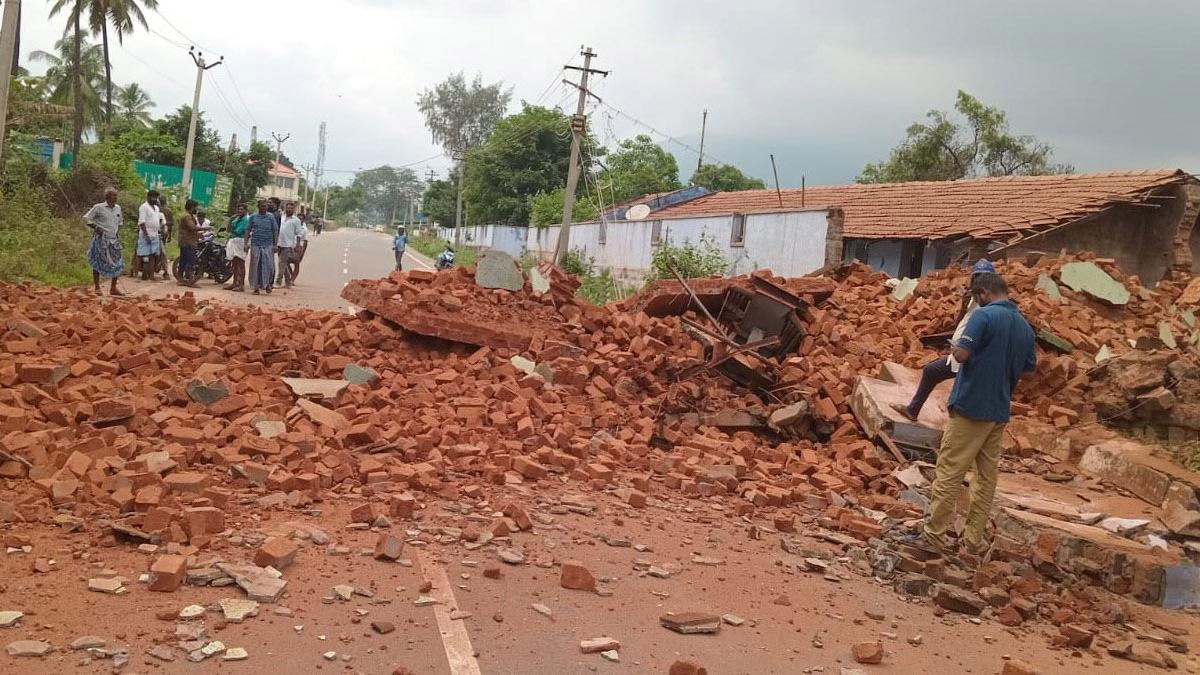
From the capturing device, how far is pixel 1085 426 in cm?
798

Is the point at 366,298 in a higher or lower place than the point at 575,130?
lower

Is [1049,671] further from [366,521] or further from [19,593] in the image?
[19,593]

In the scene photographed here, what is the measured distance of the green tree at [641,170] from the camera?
142 ft

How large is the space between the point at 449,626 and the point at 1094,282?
10.4 metres

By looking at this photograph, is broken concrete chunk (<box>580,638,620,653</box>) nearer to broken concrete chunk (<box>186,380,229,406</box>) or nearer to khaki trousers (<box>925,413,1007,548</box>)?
khaki trousers (<box>925,413,1007,548</box>)

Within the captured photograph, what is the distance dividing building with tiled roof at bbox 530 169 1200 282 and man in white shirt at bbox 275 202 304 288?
34.0 feet

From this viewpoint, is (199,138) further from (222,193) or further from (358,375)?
(358,375)

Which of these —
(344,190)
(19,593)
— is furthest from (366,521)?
(344,190)

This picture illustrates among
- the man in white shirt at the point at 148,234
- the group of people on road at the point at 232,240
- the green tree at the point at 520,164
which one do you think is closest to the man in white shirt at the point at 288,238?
the group of people on road at the point at 232,240

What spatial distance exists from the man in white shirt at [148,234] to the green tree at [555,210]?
870 inches

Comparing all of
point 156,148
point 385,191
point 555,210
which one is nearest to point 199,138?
point 156,148

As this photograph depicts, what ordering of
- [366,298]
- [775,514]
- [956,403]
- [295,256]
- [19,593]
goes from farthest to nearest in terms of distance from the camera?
[295,256], [366,298], [775,514], [956,403], [19,593]

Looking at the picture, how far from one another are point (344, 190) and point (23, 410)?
13255 cm

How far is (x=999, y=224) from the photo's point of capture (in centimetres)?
1666
